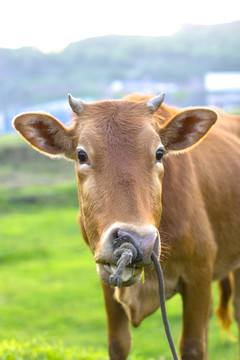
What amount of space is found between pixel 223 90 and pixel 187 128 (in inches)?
2334

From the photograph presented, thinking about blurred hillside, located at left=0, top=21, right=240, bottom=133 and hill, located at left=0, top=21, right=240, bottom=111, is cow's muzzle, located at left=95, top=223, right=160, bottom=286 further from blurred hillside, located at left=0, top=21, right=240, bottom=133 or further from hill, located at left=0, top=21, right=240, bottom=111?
hill, located at left=0, top=21, right=240, bottom=111

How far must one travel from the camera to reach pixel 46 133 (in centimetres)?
452

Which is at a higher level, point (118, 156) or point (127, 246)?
point (118, 156)

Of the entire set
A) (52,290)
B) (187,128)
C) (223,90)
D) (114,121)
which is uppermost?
(114,121)

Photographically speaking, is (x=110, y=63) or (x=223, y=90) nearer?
(x=223, y=90)

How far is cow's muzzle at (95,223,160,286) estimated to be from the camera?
3.30 metres

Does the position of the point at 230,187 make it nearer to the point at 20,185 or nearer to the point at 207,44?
the point at 20,185

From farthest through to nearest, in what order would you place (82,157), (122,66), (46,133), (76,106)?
(122,66), (46,133), (76,106), (82,157)

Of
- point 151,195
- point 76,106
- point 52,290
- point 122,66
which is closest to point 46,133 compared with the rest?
point 76,106

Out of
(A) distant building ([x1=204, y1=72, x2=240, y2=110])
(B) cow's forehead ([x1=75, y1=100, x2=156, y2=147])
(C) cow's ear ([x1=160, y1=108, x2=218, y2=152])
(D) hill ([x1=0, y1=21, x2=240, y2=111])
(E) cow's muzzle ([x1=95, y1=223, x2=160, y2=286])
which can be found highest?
(B) cow's forehead ([x1=75, y1=100, x2=156, y2=147])

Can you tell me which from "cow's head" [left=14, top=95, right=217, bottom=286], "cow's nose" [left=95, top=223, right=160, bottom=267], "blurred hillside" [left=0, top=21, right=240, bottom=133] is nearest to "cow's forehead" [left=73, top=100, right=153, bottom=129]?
"cow's head" [left=14, top=95, right=217, bottom=286]

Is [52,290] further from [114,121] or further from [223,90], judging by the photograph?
[223,90]

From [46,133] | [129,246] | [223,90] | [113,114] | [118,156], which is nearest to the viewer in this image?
[129,246]

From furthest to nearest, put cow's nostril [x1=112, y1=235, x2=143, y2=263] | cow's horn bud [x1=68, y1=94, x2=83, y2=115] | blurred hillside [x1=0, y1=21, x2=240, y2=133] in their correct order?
blurred hillside [x1=0, y1=21, x2=240, y2=133]
cow's horn bud [x1=68, y1=94, x2=83, y2=115]
cow's nostril [x1=112, y1=235, x2=143, y2=263]
